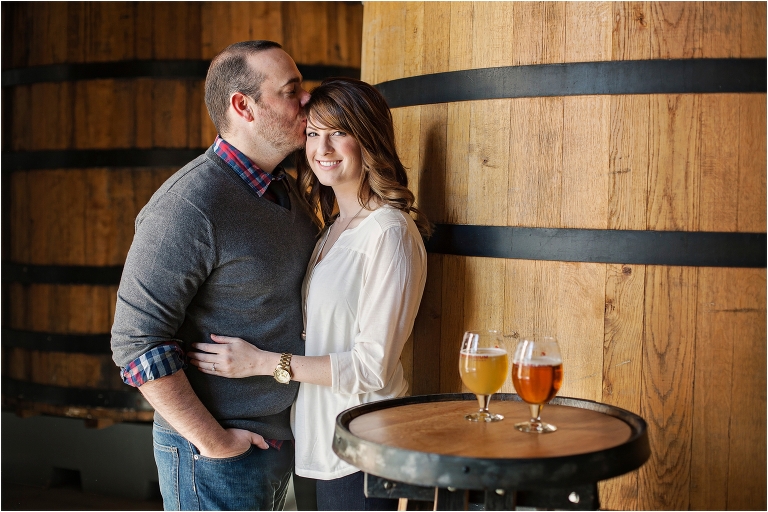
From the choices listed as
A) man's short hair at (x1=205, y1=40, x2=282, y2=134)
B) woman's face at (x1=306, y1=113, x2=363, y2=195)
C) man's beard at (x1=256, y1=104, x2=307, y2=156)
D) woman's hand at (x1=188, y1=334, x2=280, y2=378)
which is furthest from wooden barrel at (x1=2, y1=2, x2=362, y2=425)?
woman's hand at (x1=188, y1=334, x2=280, y2=378)

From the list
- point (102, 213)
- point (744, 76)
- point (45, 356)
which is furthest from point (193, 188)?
point (45, 356)

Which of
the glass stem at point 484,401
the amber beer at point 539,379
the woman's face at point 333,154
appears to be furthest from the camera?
the woman's face at point 333,154

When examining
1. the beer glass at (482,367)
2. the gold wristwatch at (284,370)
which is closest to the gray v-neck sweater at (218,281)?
the gold wristwatch at (284,370)

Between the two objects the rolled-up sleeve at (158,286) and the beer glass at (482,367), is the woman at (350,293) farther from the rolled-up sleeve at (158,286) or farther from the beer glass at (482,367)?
the beer glass at (482,367)

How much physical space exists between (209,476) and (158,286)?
0.52 metres

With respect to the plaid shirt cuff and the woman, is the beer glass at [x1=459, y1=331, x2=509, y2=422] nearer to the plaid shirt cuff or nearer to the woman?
the woman

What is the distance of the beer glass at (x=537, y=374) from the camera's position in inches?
62.2

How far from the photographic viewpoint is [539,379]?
158 centimetres

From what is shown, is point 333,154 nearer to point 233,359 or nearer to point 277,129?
point 277,129

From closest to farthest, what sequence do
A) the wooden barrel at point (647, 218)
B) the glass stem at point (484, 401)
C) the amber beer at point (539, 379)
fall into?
1. the amber beer at point (539, 379)
2. the glass stem at point (484, 401)
3. the wooden barrel at point (647, 218)

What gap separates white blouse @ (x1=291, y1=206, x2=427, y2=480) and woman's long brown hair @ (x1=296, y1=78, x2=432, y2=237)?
7 centimetres

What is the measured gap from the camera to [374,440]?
5.10ft

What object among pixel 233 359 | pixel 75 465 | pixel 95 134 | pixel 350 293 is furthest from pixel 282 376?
pixel 75 465

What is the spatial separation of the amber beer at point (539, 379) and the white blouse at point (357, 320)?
1.57 feet
